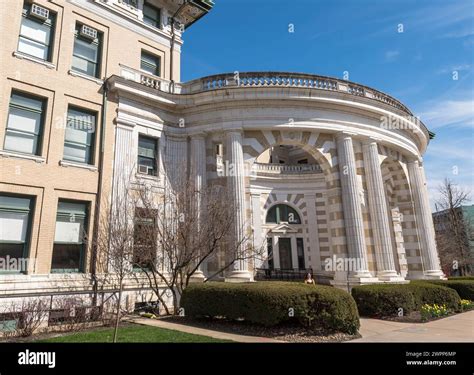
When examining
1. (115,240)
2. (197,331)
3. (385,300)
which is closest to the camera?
(197,331)

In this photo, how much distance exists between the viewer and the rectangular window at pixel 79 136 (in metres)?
16.0

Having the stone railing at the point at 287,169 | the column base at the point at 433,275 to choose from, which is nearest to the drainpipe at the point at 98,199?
the stone railing at the point at 287,169

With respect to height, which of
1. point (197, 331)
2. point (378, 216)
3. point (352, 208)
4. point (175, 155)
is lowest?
point (197, 331)

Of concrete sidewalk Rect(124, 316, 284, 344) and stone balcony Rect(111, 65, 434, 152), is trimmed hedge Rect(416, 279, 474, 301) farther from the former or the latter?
concrete sidewalk Rect(124, 316, 284, 344)

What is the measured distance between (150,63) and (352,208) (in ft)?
48.8

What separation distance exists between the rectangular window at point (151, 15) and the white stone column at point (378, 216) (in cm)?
1539

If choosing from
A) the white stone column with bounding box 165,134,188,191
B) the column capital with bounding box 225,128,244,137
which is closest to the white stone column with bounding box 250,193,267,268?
the white stone column with bounding box 165,134,188,191

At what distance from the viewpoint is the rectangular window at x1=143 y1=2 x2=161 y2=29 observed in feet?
69.6

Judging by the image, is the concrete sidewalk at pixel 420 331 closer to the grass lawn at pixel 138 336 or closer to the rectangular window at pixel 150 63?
the grass lawn at pixel 138 336

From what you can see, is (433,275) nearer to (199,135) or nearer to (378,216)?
(378,216)

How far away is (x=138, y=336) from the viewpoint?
988cm

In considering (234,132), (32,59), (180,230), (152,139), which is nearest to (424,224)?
(234,132)

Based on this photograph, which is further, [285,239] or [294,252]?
[285,239]

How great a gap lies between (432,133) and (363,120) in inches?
672
